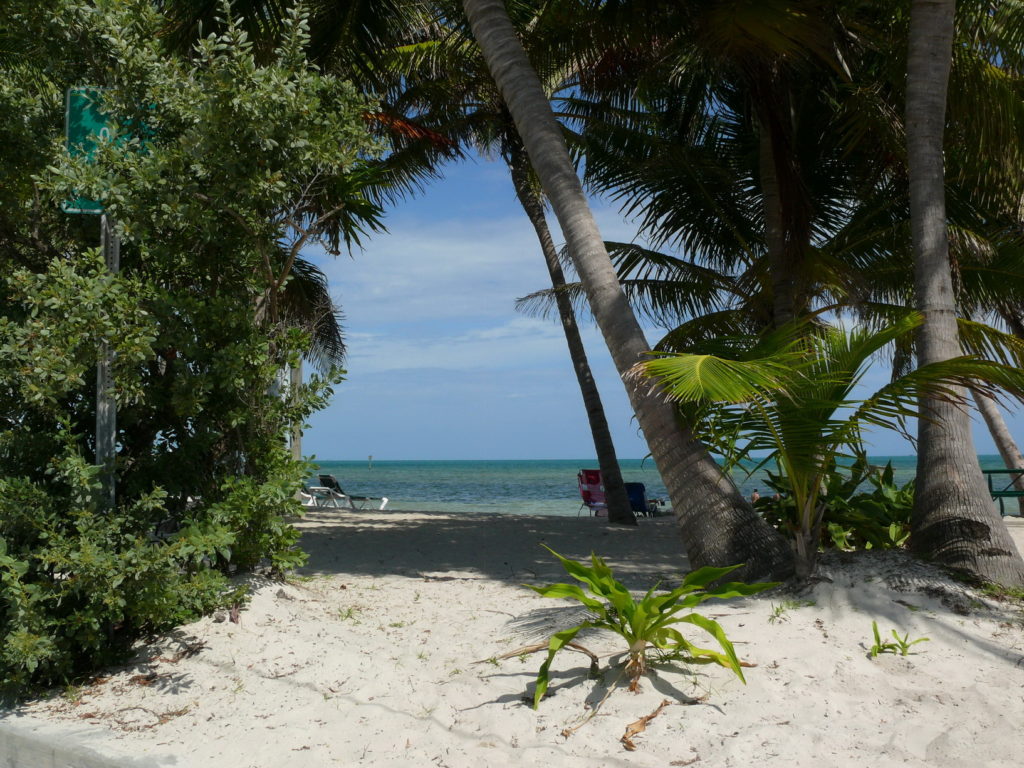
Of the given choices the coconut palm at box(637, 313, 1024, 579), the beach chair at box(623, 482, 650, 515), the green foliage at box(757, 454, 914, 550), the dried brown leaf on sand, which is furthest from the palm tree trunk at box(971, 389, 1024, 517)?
the dried brown leaf on sand

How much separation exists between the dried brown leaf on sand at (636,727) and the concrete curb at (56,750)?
1907 millimetres

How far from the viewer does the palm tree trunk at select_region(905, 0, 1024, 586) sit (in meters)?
4.91

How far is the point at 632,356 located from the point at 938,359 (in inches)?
78.3

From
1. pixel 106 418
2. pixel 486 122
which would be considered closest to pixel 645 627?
pixel 106 418

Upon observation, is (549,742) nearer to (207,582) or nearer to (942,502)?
(207,582)

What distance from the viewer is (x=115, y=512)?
15.4 feet

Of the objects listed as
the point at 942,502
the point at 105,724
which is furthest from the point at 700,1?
the point at 105,724

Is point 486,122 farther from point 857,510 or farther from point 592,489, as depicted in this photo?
point 857,510

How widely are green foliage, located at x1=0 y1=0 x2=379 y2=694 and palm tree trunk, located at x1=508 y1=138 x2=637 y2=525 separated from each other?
7.11 m

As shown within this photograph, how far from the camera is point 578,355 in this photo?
12359 millimetres

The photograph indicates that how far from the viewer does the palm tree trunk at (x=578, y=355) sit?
38.6 feet

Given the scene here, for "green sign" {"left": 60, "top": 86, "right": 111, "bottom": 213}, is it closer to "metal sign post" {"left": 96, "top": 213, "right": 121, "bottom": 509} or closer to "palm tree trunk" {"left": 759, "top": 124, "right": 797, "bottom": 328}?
"metal sign post" {"left": 96, "top": 213, "right": 121, "bottom": 509}

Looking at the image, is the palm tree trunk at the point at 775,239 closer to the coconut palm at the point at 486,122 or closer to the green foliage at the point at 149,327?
the coconut palm at the point at 486,122

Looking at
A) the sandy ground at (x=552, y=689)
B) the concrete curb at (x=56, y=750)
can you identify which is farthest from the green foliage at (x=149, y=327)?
the sandy ground at (x=552, y=689)
